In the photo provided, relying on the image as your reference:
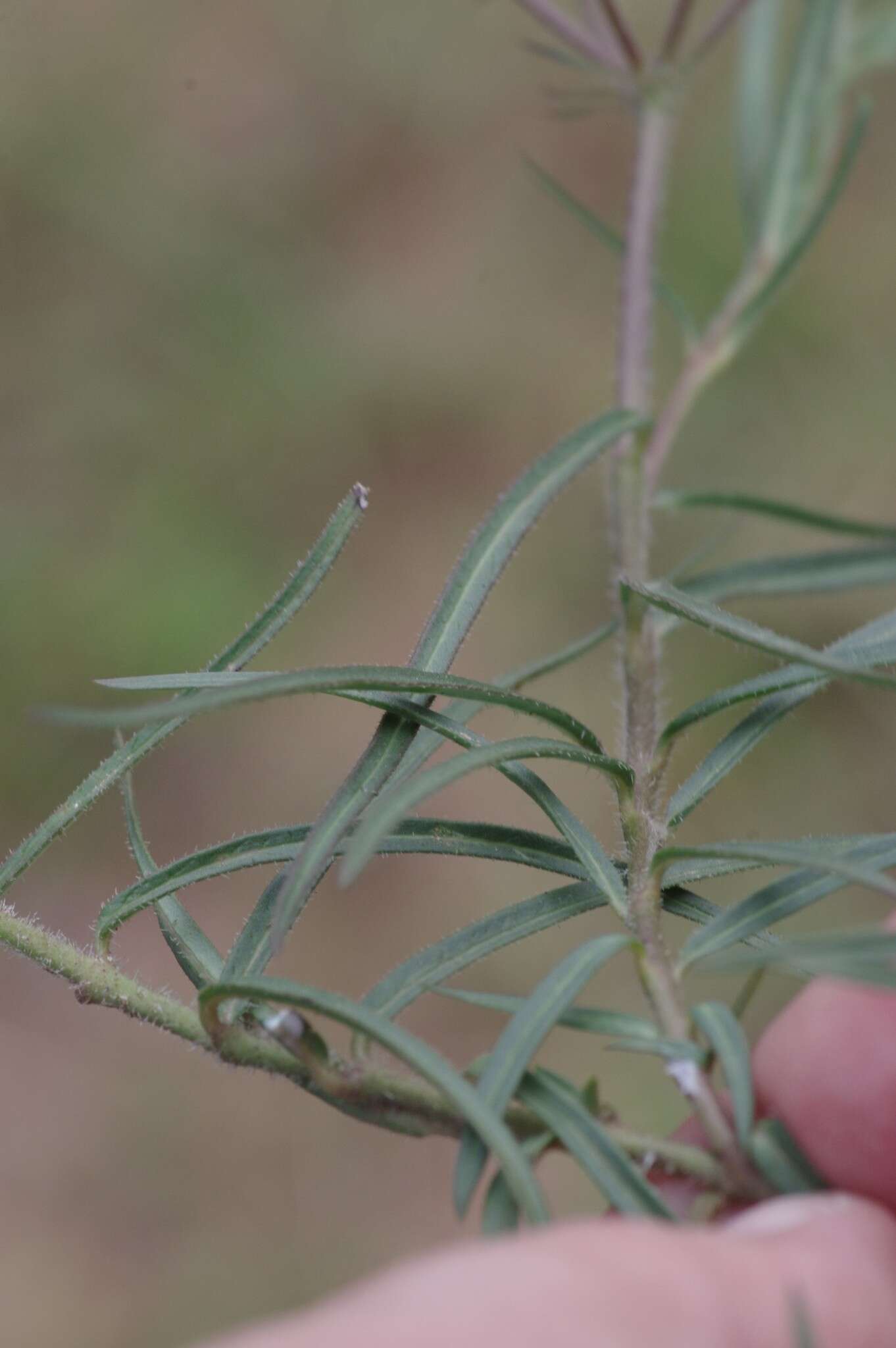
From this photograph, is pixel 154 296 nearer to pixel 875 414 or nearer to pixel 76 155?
pixel 76 155

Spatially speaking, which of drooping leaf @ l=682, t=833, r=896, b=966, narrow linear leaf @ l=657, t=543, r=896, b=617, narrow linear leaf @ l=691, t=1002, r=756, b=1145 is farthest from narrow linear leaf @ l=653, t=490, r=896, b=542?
narrow linear leaf @ l=691, t=1002, r=756, b=1145

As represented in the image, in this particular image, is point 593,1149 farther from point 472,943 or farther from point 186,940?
point 186,940

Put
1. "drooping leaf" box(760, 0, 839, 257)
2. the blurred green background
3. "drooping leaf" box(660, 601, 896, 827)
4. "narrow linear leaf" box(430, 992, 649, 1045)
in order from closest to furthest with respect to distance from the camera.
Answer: "narrow linear leaf" box(430, 992, 649, 1045), "drooping leaf" box(660, 601, 896, 827), "drooping leaf" box(760, 0, 839, 257), the blurred green background

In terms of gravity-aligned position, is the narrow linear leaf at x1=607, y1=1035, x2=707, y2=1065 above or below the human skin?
above

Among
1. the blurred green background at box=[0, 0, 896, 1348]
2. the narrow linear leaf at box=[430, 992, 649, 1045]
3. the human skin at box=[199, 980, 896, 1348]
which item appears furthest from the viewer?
the blurred green background at box=[0, 0, 896, 1348]

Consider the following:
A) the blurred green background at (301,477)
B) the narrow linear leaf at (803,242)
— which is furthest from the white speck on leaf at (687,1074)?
the blurred green background at (301,477)

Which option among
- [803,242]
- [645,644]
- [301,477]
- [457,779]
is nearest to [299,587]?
[457,779]

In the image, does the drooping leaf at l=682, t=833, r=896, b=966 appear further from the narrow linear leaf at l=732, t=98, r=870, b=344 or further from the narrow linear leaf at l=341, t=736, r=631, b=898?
the narrow linear leaf at l=732, t=98, r=870, b=344

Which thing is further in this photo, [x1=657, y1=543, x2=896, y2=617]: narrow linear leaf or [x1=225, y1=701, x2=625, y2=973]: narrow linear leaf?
[x1=657, y1=543, x2=896, y2=617]: narrow linear leaf
